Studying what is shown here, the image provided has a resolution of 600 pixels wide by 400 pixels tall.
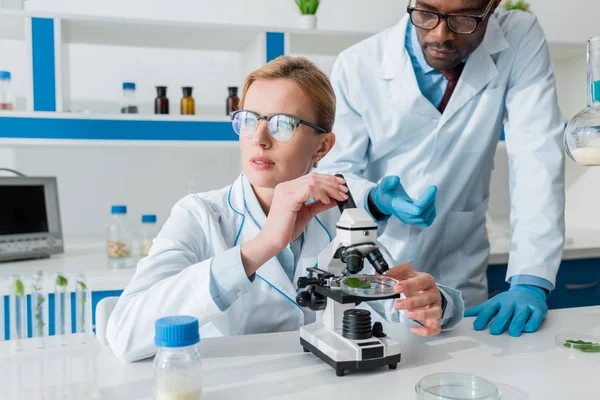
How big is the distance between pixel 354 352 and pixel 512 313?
1.58 ft

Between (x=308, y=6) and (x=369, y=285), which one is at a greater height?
(x=308, y=6)

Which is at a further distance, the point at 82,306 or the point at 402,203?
the point at 402,203

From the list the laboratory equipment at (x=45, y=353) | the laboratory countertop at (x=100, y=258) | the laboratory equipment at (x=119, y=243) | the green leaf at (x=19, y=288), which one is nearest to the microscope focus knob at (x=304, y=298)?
the laboratory equipment at (x=45, y=353)

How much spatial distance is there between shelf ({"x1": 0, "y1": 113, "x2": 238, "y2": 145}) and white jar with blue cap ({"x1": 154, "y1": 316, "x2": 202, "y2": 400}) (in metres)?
1.74

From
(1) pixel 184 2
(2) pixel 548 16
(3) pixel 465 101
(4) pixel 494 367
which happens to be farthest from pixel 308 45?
(4) pixel 494 367

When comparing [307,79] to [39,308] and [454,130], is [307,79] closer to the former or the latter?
[454,130]

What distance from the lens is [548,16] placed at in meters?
3.28

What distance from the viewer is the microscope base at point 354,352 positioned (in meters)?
0.95

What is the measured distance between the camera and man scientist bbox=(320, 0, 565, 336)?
1.56 metres

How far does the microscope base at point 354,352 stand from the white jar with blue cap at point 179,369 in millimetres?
238

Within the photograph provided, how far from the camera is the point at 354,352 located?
37.3 inches

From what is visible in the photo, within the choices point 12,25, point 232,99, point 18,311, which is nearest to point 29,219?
point 12,25

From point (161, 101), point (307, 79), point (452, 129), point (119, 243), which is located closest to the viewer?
point (307, 79)

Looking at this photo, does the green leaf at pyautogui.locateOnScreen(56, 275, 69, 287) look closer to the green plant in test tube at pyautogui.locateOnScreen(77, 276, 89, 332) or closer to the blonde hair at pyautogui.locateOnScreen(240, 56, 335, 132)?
the green plant in test tube at pyautogui.locateOnScreen(77, 276, 89, 332)
